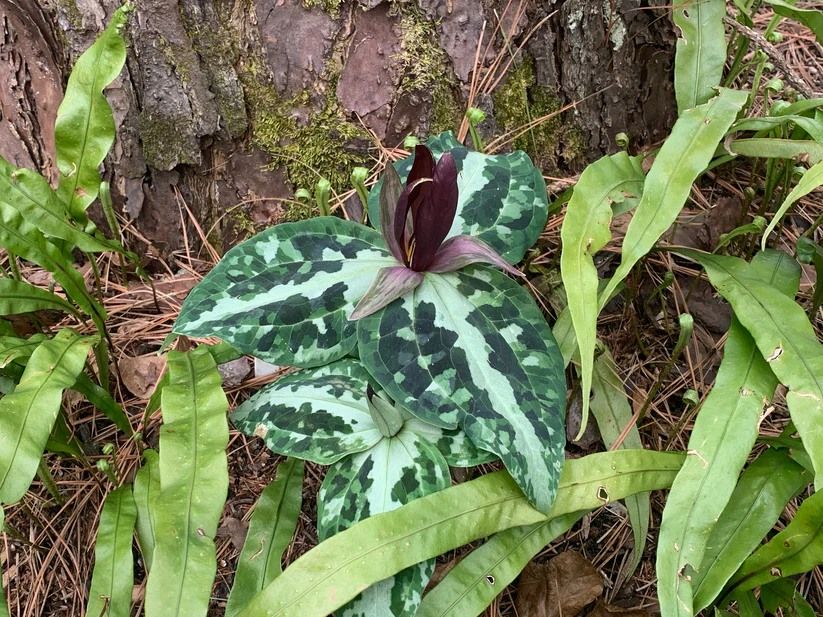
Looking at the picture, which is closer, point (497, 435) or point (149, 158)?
point (497, 435)

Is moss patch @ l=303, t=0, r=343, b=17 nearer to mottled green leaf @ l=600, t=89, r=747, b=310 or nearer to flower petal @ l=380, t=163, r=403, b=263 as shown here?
flower petal @ l=380, t=163, r=403, b=263

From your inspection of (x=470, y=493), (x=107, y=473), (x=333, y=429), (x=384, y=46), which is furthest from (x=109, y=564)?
(x=384, y=46)

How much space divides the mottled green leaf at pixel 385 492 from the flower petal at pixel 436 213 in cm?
30

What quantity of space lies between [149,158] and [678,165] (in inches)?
42.9

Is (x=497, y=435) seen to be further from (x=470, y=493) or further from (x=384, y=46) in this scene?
(x=384, y=46)

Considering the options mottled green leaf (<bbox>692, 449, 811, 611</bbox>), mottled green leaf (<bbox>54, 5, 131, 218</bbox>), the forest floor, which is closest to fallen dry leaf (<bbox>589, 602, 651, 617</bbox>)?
the forest floor

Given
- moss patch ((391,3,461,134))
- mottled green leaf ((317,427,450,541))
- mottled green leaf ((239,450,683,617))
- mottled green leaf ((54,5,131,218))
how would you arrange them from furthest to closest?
moss patch ((391,3,461,134)) → mottled green leaf ((54,5,131,218)) → mottled green leaf ((317,427,450,541)) → mottled green leaf ((239,450,683,617))

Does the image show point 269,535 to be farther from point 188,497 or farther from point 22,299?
point 22,299

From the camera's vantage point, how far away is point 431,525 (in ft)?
3.61

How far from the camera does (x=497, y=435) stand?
44.3 inches

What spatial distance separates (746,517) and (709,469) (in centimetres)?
14

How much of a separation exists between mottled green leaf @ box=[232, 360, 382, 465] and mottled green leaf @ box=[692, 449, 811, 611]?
21.6 inches

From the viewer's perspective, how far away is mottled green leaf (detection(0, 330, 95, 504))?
110 centimetres

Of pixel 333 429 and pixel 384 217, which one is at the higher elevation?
pixel 384 217
